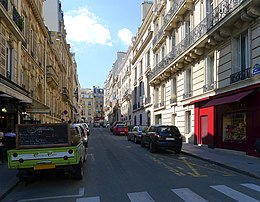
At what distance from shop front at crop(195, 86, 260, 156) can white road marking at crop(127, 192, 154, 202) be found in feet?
28.9

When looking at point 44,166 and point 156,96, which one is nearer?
point 44,166

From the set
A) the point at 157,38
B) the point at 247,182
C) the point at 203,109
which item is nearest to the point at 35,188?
Result: the point at 247,182

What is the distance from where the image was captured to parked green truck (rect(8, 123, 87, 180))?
8.56m

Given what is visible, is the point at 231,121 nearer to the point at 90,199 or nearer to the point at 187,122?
the point at 187,122

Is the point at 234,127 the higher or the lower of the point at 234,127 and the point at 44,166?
the higher

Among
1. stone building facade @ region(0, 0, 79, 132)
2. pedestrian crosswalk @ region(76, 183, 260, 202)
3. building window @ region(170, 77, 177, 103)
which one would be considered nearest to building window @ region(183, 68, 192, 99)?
building window @ region(170, 77, 177, 103)

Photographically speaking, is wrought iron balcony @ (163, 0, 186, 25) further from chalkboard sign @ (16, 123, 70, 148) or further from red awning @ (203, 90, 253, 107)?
chalkboard sign @ (16, 123, 70, 148)

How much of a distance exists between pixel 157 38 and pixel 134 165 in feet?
77.4

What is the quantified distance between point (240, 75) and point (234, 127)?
3.00 meters

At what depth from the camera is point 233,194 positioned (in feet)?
24.3

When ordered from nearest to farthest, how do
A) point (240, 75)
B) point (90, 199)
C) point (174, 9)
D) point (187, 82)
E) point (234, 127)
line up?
point (90, 199) < point (240, 75) < point (234, 127) < point (187, 82) < point (174, 9)

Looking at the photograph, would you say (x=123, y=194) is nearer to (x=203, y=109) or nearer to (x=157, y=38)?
(x=203, y=109)

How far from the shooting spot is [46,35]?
1227 inches

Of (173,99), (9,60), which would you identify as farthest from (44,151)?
(173,99)
